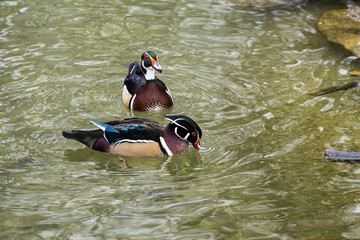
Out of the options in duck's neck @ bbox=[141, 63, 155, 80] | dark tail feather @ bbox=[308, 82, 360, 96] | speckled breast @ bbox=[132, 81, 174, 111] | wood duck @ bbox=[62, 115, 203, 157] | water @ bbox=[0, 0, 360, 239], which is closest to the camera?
water @ bbox=[0, 0, 360, 239]

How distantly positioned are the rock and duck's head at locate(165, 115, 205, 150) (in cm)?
434

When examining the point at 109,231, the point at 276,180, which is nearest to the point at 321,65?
the point at 276,180

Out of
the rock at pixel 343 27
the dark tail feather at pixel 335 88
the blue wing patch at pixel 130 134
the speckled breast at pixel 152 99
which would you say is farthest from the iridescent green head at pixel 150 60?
the rock at pixel 343 27

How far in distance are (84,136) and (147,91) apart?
189 centimetres

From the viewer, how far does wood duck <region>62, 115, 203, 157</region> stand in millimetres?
7441

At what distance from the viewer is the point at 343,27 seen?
11.6m

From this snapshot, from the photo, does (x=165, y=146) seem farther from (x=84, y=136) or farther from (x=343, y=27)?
(x=343, y=27)

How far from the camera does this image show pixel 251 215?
5961 millimetres

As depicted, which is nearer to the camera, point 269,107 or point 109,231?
point 109,231

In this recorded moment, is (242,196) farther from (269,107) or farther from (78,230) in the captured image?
(269,107)

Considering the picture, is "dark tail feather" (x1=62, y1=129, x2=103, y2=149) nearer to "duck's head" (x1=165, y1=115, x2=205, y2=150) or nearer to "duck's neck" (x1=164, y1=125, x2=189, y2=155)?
"duck's neck" (x1=164, y1=125, x2=189, y2=155)

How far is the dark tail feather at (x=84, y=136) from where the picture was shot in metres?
7.52

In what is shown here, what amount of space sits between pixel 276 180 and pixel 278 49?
473cm

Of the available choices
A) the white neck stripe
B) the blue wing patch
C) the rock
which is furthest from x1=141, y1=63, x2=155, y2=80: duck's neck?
the rock
